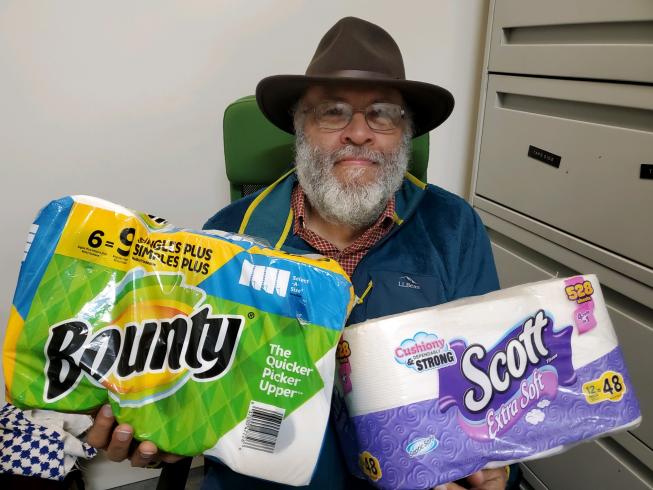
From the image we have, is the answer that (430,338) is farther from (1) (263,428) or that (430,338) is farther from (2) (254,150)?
(2) (254,150)

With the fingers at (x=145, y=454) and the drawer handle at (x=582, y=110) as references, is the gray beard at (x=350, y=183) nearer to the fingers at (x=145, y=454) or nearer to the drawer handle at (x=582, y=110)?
the drawer handle at (x=582, y=110)

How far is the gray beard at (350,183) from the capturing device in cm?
92

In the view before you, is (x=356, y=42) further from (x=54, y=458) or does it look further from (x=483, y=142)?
(x=54, y=458)

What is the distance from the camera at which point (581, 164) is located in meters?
1.03

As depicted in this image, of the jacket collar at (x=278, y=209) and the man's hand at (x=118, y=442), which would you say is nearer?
the man's hand at (x=118, y=442)

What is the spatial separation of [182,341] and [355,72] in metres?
0.62

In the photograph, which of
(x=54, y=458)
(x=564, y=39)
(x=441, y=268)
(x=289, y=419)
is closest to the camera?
(x=289, y=419)

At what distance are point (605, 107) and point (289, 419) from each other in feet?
3.19

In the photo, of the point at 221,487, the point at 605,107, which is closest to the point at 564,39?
the point at 605,107

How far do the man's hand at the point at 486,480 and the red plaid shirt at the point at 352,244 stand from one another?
0.43m

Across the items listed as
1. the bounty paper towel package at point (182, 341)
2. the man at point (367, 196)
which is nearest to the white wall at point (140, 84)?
the man at point (367, 196)

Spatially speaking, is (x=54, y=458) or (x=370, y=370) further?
(x=54, y=458)

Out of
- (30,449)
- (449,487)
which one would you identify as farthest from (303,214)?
(30,449)

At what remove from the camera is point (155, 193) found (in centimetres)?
128
